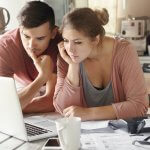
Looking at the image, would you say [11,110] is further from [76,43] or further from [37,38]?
[37,38]

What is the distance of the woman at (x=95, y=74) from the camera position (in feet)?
4.85

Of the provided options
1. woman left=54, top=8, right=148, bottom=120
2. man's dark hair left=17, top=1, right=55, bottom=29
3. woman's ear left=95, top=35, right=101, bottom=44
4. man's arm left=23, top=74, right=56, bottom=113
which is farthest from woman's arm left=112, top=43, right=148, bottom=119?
man's dark hair left=17, top=1, right=55, bottom=29

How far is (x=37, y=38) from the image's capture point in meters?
1.69

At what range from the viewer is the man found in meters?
1.63

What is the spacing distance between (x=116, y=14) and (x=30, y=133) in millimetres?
2523

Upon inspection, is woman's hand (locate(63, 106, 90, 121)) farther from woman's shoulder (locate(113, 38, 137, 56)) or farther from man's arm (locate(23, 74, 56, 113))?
woman's shoulder (locate(113, 38, 137, 56))

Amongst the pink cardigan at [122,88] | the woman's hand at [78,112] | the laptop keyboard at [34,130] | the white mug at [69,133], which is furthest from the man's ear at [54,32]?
→ the white mug at [69,133]

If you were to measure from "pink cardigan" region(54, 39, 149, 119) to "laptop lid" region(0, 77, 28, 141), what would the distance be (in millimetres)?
355

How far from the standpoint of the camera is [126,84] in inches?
Result: 60.4

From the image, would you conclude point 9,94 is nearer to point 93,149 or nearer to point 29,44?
point 93,149

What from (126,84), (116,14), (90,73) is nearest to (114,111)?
(126,84)

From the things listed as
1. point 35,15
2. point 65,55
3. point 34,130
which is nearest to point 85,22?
point 65,55

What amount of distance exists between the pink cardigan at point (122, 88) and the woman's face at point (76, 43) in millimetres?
150

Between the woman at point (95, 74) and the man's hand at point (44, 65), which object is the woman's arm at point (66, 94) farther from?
the man's hand at point (44, 65)
